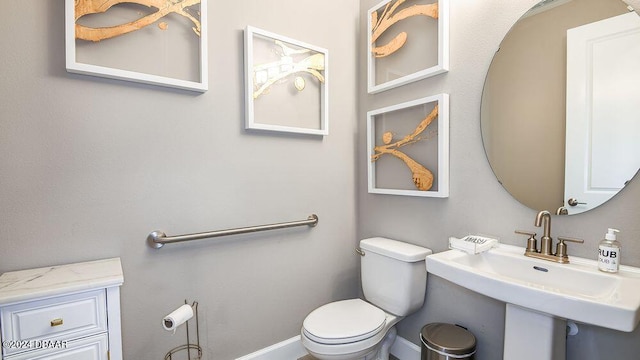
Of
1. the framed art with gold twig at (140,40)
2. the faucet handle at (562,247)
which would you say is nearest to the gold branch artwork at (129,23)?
the framed art with gold twig at (140,40)

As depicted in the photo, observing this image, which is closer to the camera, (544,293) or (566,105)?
(544,293)

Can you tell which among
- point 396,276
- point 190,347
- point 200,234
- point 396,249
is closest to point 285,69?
point 200,234

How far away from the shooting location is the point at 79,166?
3.92 feet

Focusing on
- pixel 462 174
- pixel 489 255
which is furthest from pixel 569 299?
pixel 462 174

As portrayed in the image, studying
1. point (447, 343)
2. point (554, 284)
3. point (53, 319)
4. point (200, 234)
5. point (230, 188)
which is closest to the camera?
point (53, 319)

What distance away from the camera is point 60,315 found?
0.96 meters

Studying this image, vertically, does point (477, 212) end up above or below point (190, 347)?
above

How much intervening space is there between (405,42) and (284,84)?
0.76m

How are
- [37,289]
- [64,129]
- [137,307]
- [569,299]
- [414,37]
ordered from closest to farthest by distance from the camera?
[569,299]
[37,289]
[64,129]
[137,307]
[414,37]

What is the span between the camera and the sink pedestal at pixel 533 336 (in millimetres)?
993

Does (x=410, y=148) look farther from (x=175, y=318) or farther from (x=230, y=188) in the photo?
(x=175, y=318)

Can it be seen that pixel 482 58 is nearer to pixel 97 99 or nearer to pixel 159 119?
pixel 159 119

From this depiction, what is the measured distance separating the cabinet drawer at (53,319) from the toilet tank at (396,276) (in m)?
1.26

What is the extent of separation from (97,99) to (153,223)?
582mm
